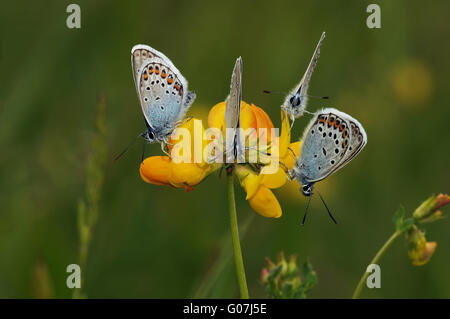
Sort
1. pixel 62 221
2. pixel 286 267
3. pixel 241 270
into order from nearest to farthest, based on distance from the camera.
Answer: pixel 241 270, pixel 286 267, pixel 62 221

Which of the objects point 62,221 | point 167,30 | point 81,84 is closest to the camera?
point 62,221

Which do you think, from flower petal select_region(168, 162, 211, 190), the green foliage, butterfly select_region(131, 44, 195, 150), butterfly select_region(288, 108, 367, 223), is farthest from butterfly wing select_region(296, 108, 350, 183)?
the green foliage

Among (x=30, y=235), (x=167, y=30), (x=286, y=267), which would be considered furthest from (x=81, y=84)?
(x=286, y=267)

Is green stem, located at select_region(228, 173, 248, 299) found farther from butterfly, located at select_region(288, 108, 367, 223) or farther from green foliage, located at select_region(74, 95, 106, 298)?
green foliage, located at select_region(74, 95, 106, 298)

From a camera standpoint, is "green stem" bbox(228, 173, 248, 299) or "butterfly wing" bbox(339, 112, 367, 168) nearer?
"green stem" bbox(228, 173, 248, 299)

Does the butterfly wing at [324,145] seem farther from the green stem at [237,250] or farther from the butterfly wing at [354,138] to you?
the green stem at [237,250]
